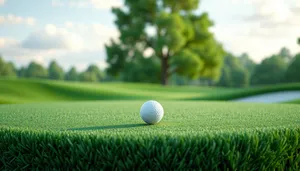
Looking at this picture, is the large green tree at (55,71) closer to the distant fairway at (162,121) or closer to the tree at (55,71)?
the tree at (55,71)

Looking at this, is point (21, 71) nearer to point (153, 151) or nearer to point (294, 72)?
point (294, 72)

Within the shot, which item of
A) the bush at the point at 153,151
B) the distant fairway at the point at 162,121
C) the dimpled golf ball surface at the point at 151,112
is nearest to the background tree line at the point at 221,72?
the distant fairway at the point at 162,121

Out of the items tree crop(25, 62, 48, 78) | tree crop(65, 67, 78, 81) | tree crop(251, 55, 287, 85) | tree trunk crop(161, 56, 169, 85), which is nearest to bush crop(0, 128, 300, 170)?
tree trunk crop(161, 56, 169, 85)

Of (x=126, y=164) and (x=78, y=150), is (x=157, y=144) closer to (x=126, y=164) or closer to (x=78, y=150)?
(x=126, y=164)

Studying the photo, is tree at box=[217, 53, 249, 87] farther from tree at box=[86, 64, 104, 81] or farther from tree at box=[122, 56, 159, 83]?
tree at box=[86, 64, 104, 81]

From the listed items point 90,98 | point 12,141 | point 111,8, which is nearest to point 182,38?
point 111,8
